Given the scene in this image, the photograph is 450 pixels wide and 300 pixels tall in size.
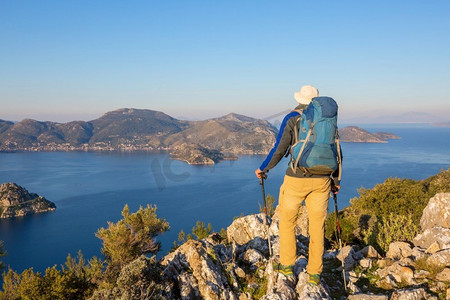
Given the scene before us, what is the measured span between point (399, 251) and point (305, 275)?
3.27m

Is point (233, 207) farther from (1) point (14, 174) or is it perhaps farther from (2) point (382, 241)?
(1) point (14, 174)

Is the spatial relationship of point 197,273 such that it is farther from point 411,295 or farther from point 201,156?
point 201,156

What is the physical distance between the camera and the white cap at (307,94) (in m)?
4.77

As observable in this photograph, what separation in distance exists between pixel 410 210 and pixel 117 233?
19074mm

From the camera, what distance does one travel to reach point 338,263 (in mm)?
6773

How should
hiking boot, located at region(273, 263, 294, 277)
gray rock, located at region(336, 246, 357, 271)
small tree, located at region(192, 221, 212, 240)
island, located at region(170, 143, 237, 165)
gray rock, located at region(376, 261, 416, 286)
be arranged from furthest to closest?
island, located at region(170, 143, 237, 165), small tree, located at region(192, 221, 212, 240), gray rock, located at region(336, 246, 357, 271), gray rock, located at region(376, 261, 416, 286), hiking boot, located at region(273, 263, 294, 277)

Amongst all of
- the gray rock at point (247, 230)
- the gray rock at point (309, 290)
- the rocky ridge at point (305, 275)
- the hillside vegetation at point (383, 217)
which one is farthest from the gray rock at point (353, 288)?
the gray rock at point (247, 230)

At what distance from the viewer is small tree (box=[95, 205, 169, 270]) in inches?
852

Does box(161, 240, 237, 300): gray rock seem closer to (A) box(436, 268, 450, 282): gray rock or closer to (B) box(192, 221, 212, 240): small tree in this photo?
(A) box(436, 268, 450, 282): gray rock

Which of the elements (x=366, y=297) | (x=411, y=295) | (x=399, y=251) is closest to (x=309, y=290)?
(x=366, y=297)

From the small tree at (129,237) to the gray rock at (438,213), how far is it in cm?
1690

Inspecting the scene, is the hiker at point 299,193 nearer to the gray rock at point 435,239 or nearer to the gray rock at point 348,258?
the gray rock at point 348,258

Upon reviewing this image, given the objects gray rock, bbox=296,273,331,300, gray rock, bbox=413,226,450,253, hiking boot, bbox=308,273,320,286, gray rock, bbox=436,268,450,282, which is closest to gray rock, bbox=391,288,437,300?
gray rock, bbox=436,268,450,282

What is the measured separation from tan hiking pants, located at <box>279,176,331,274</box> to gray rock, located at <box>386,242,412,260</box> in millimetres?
3091
